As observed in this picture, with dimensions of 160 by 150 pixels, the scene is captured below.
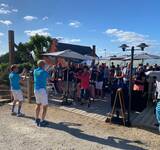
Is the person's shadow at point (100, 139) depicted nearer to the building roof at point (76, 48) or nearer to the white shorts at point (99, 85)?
the white shorts at point (99, 85)

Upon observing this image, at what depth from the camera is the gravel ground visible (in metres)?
6.71

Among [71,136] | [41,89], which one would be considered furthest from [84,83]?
[71,136]

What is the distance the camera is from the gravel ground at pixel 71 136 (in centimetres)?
671

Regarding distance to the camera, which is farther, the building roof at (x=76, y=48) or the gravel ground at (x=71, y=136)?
the building roof at (x=76, y=48)

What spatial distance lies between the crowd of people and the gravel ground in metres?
0.61

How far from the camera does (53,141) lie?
6977 millimetres

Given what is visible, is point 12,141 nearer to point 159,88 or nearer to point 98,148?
point 98,148

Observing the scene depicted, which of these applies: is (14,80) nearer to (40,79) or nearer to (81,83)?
(40,79)

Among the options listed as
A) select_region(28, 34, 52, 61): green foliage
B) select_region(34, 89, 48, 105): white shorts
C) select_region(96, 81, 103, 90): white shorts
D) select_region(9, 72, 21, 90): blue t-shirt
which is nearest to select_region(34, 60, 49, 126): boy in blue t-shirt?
select_region(34, 89, 48, 105): white shorts

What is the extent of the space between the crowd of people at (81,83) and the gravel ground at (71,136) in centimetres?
61

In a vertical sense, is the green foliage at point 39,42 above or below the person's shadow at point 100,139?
above

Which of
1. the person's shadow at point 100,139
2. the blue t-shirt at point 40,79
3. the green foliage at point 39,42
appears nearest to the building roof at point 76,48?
the green foliage at point 39,42

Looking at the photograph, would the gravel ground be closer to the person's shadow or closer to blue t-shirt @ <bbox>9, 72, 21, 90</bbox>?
the person's shadow

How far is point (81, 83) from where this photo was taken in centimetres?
1214
